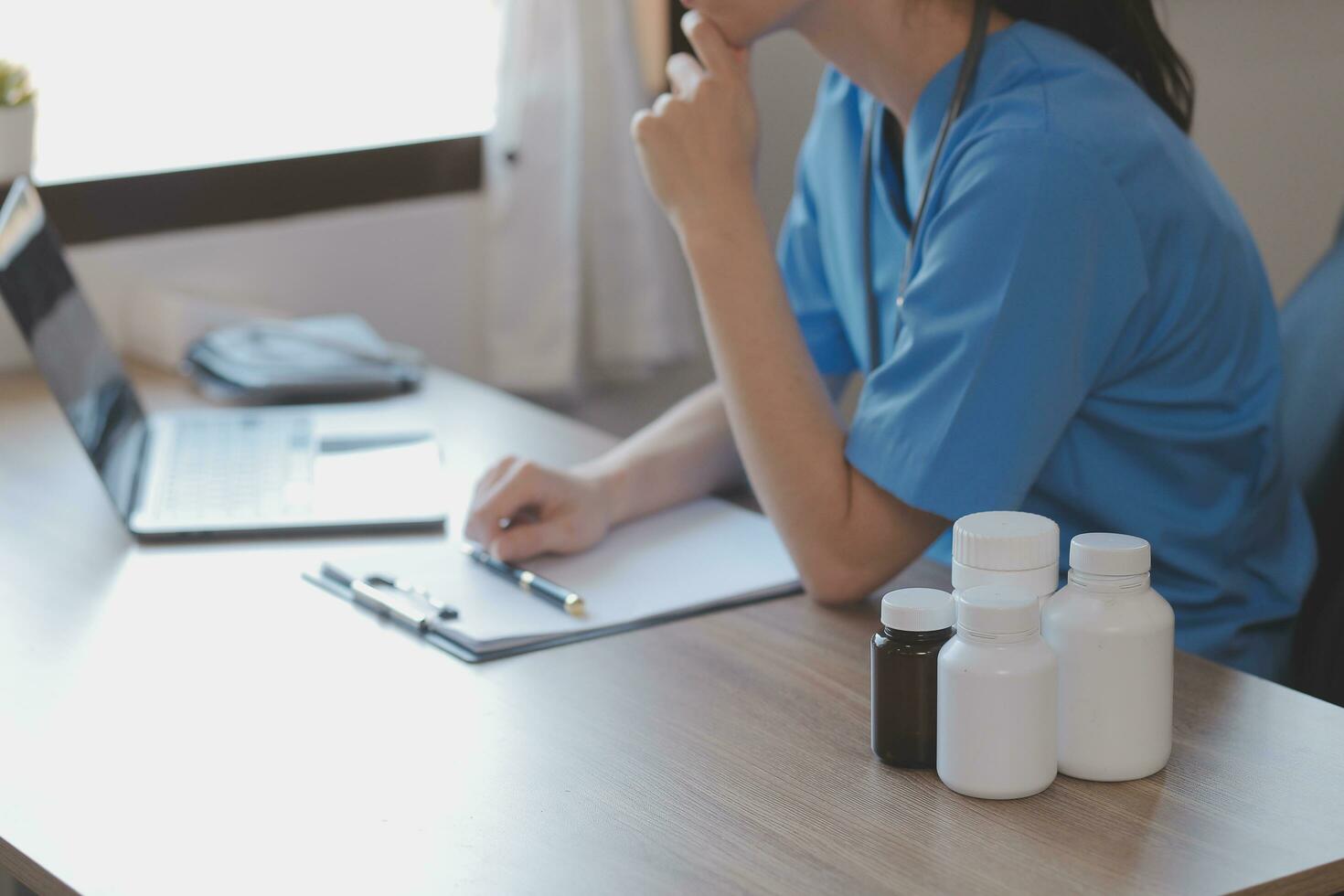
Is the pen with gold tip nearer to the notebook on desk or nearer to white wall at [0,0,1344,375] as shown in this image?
the notebook on desk

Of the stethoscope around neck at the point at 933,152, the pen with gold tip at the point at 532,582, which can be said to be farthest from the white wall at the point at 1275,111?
the pen with gold tip at the point at 532,582

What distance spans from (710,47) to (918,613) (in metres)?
0.60

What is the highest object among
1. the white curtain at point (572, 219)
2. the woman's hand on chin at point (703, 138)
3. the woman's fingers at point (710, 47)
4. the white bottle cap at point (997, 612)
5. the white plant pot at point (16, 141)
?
the woman's fingers at point (710, 47)

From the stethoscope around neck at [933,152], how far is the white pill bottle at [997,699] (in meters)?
0.36

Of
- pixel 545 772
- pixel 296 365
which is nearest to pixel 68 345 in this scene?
pixel 296 365

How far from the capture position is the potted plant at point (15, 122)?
70.2 inches

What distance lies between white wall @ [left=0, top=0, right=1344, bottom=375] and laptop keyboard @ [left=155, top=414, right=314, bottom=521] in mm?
426

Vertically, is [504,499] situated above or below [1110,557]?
below

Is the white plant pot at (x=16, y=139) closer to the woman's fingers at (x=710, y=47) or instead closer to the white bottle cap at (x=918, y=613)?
the woman's fingers at (x=710, y=47)

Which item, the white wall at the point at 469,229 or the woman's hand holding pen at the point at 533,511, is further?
the white wall at the point at 469,229

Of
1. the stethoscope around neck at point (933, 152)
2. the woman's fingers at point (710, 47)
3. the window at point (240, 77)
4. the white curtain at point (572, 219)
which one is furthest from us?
the white curtain at point (572, 219)

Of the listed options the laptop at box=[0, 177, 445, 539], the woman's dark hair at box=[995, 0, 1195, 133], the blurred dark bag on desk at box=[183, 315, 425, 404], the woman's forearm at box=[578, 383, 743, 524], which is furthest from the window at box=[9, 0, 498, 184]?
the woman's dark hair at box=[995, 0, 1195, 133]

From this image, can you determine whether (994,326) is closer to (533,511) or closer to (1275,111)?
(533,511)

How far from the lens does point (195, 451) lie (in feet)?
5.12
